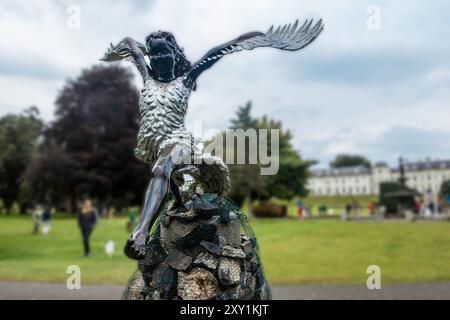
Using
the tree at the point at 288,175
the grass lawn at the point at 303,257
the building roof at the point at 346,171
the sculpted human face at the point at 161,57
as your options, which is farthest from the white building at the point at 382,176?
the sculpted human face at the point at 161,57

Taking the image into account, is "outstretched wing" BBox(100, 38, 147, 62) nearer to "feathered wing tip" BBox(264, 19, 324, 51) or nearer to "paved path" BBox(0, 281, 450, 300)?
"feathered wing tip" BBox(264, 19, 324, 51)

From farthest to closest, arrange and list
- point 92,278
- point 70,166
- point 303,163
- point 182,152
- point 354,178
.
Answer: point 354,178 → point 303,163 → point 70,166 → point 92,278 → point 182,152

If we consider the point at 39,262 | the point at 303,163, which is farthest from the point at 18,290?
the point at 303,163

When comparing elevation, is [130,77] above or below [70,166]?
above

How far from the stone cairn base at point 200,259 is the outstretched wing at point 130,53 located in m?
1.69

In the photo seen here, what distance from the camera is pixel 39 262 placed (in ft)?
48.1

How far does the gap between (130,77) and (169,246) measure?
40.4 metres

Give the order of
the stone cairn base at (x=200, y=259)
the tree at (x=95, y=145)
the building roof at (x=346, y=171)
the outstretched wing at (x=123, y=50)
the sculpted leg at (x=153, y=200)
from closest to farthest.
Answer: the sculpted leg at (x=153, y=200)
the stone cairn base at (x=200, y=259)
the outstretched wing at (x=123, y=50)
the tree at (x=95, y=145)
the building roof at (x=346, y=171)

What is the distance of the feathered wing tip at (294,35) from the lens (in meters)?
4.80

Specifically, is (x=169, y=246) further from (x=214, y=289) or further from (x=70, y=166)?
(x=70, y=166)

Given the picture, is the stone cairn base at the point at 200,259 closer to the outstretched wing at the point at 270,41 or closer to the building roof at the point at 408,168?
the outstretched wing at the point at 270,41

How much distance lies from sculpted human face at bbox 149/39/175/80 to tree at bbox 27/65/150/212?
112ft

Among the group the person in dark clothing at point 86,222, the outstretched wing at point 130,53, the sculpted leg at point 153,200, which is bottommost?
the person in dark clothing at point 86,222

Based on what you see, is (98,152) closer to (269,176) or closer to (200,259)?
(269,176)
